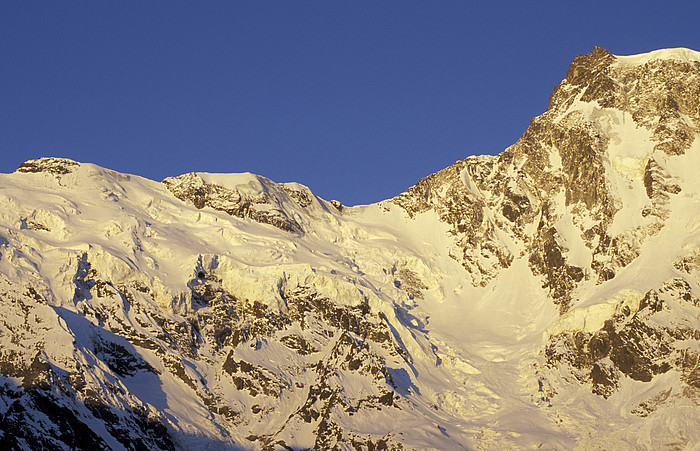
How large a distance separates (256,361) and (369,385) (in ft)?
59.9

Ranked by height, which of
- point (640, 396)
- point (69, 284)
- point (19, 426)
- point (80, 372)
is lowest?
point (19, 426)

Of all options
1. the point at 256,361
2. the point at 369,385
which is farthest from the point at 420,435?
the point at 256,361

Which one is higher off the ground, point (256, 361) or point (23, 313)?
point (256, 361)

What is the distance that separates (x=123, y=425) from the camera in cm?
17525

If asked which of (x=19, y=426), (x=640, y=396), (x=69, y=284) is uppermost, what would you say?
(x=640, y=396)

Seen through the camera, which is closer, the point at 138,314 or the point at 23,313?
the point at 23,313

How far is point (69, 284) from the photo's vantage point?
646 feet

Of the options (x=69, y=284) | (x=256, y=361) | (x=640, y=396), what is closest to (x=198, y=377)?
(x=256, y=361)

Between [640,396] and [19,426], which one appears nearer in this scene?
[19,426]

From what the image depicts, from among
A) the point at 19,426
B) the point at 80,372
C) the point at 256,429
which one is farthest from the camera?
the point at 256,429

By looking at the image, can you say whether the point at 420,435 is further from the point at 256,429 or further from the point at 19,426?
the point at 19,426

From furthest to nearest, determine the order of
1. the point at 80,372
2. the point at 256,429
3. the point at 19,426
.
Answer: the point at 256,429, the point at 80,372, the point at 19,426

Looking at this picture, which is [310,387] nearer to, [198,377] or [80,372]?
[198,377]

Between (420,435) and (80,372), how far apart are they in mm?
51293
